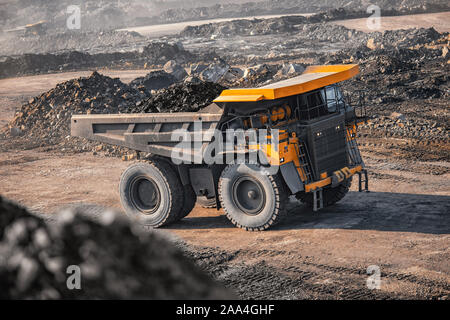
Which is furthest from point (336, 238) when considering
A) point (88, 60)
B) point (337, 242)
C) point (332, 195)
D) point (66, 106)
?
point (88, 60)

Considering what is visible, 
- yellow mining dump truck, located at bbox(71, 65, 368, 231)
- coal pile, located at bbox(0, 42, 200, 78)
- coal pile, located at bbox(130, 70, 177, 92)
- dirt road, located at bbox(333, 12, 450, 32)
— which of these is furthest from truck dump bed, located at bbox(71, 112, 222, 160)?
dirt road, located at bbox(333, 12, 450, 32)

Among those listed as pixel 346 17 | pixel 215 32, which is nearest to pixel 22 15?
pixel 215 32

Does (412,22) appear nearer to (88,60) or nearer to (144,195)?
(88,60)

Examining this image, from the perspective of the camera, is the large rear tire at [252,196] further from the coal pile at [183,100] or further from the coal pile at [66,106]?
the coal pile at [66,106]

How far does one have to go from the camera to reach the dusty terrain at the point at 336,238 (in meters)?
6.81

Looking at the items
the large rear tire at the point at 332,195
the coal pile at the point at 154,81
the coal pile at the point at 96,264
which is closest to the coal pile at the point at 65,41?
the coal pile at the point at 154,81

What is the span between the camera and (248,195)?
8531 millimetres

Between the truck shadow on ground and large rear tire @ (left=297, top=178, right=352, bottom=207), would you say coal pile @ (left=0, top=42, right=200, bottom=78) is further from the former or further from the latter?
large rear tire @ (left=297, top=178, right=352, bottom=207)

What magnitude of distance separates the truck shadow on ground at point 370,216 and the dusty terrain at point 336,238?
2cm

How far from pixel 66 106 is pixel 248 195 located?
36.2 feet

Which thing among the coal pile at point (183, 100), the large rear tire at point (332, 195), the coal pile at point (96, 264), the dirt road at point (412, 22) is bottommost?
the large rear tire at point (332, 195)

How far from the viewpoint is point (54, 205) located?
35.8ft
